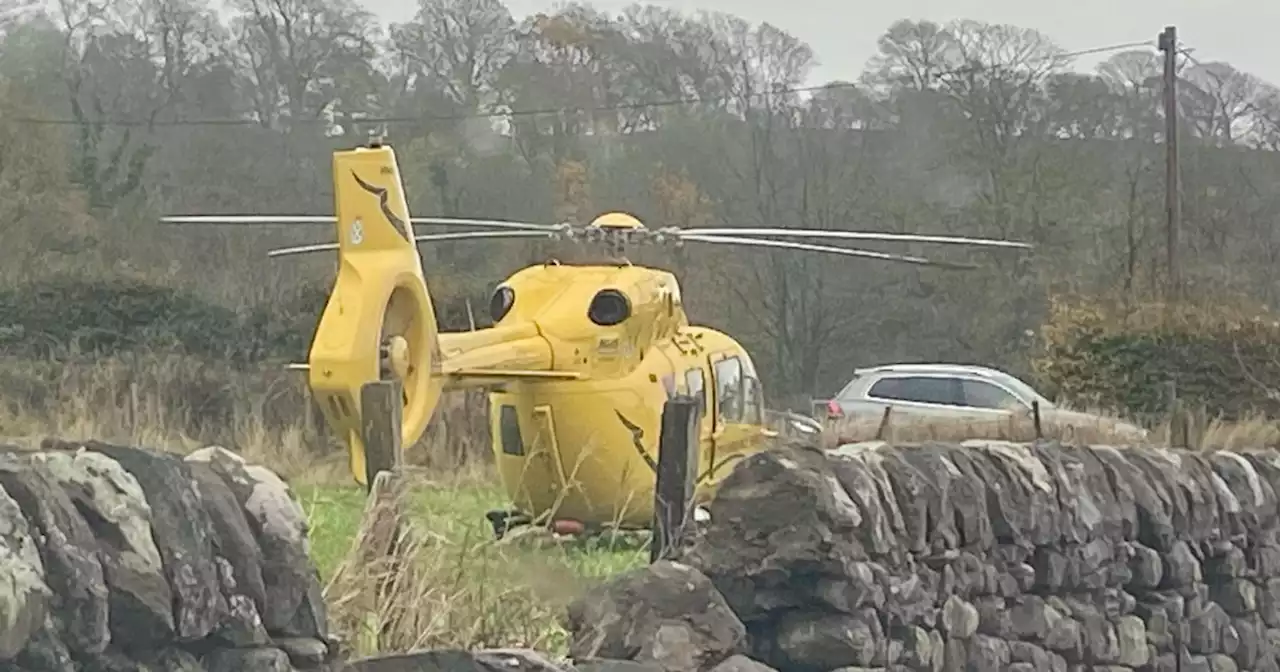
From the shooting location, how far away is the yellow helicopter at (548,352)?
11.2m

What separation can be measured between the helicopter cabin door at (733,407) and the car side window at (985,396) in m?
8.77

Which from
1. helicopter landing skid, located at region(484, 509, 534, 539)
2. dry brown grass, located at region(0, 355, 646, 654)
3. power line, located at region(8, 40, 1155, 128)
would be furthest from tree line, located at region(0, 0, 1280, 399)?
helicopter landing skid, located at region(484, 509, 534, 539)

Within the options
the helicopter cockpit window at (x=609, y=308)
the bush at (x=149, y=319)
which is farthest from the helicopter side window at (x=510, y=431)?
the bush at (x=149, y=319)

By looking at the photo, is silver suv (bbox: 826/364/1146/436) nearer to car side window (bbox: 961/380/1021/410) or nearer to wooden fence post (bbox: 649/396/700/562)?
car side window (bbox: 961/380/1021/410)

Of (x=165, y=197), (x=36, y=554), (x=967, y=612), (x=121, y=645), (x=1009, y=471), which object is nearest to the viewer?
(x=36, y=554)

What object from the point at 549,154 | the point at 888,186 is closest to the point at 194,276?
the point at 549,154

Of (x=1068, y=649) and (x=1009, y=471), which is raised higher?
(x=1009, y=471)

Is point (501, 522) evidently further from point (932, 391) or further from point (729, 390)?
point (932, 391)

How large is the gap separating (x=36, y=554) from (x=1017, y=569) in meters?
4.56

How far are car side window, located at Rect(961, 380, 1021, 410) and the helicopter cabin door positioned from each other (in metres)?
8.77

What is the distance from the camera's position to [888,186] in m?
33.0

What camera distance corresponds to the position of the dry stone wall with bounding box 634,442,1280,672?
5.62m

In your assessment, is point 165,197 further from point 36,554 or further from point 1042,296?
point 36,554

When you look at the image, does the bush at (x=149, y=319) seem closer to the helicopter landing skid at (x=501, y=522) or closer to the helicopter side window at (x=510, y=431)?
the helicopter side window at (x=510, y=431)
